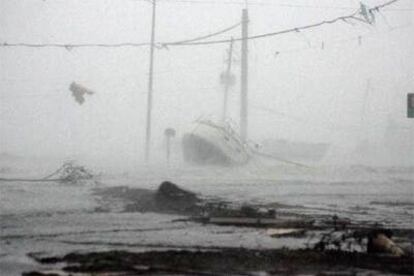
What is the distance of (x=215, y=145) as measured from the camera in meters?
41.7

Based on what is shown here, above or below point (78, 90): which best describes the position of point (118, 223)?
below

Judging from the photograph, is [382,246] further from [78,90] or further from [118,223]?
[78,90]

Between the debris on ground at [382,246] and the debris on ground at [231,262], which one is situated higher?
the debris on ground at [382,246]

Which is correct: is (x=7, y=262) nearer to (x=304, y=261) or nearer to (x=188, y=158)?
(x=304, y=261)

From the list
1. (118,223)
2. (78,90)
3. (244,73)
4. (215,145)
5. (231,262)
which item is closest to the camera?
(231,262)

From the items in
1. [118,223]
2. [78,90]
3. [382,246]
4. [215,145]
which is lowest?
[118,223]

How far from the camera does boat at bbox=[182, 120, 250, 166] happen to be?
41.0 metres

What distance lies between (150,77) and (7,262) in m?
38.7

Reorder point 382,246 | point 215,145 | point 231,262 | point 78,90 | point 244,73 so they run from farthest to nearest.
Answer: point 215,145 < point 244,73 < point 78,90 < point 382,246 < point 231,262

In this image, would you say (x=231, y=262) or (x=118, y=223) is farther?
(x=118, y=223)

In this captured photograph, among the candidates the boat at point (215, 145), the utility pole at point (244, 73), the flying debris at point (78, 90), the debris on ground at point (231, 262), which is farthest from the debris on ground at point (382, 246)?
the boat at point (215, 145)

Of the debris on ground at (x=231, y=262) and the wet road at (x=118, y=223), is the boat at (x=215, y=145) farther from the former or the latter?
the debris on ground at (x=231, y=262)

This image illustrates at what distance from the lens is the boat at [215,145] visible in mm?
41031

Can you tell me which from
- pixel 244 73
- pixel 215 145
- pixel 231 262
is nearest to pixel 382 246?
pixel 231 262
